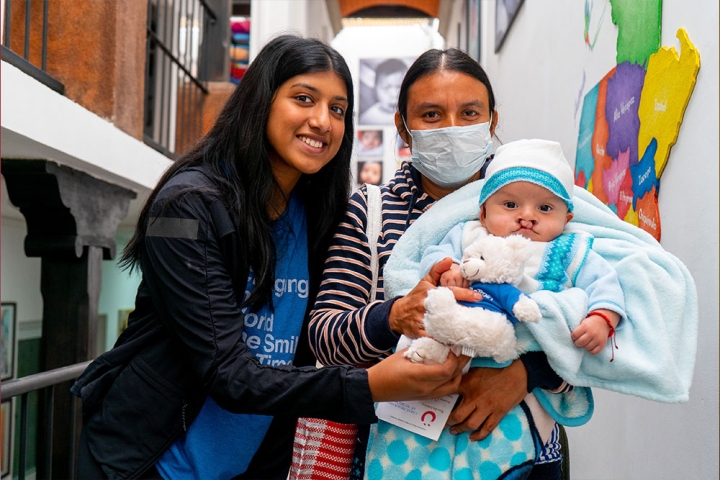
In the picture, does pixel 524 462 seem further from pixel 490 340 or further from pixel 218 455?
pixel 218 455

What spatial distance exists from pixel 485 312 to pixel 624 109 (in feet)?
3.76

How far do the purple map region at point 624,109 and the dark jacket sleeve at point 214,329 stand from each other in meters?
1.23

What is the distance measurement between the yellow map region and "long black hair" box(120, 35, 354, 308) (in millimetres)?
844

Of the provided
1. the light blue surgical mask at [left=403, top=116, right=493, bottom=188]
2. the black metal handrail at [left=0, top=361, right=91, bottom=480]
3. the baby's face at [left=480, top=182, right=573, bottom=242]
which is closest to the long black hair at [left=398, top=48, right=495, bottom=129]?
the light blue surgical mask at [left=403, top=116, right=493, bottom=188]

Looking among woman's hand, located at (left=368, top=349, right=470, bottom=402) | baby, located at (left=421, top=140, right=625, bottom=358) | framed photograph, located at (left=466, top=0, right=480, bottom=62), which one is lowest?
woman's hand, located at (left=368, top=349, right=470, bottom=402)

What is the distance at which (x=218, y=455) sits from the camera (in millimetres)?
1509

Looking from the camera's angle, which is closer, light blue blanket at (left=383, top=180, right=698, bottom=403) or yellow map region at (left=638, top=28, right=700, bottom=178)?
light blue blanket at (left=383, top=180, right=698, bottom=403)

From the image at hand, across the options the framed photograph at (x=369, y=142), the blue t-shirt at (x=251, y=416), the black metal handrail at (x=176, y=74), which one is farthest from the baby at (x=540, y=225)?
the framed photograph at (x=369, y=142)

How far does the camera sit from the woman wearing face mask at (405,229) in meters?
1.34

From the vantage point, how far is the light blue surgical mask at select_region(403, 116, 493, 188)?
163 centimetres

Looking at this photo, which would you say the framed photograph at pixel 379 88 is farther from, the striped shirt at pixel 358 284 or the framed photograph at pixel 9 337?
the striped shirt at pixel 358 284

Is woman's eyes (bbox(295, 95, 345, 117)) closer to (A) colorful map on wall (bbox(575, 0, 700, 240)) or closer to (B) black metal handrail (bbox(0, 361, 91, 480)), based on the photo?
(A) colorful map on wall (bbox(575, 0, 700, 240))

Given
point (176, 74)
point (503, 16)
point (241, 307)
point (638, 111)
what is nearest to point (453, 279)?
point (241, 307)

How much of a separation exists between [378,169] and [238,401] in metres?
8.10
